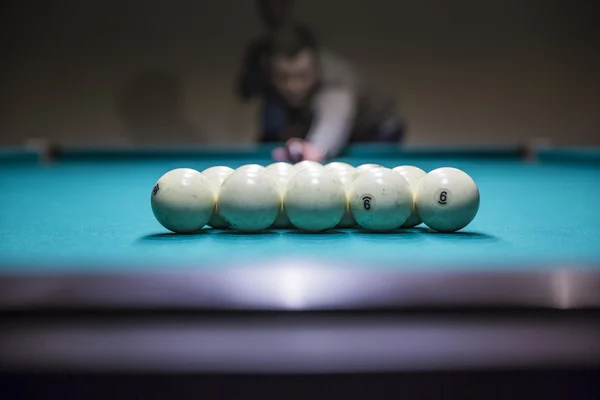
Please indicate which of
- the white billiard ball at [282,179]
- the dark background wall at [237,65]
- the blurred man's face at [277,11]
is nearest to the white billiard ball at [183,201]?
the white billiard ball at [282,179]

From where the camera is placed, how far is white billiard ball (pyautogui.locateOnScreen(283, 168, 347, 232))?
1221 mm

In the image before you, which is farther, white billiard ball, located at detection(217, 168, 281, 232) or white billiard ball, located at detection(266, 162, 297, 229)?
white billiard ball, located at detection(266, 162, 297, 229)

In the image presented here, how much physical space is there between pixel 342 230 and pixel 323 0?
20.1 ft

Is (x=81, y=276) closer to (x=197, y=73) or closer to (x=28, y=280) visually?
(x=28, y=280)

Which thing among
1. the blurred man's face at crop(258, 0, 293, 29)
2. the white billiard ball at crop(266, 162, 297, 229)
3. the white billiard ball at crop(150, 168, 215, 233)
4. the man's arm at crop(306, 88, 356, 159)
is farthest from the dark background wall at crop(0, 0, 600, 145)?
the white billiard ball at crop(150, 168, 215, 233)

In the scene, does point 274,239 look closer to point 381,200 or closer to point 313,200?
point 313,200

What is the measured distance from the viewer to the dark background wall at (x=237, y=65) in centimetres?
707

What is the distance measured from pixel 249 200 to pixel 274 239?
0.09m

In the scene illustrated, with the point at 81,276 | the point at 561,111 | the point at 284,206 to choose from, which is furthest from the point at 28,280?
the point at 561,111

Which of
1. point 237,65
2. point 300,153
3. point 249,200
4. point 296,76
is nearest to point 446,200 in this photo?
point 249,200

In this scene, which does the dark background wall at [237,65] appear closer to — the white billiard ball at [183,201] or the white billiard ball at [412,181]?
the white billiard ball at [412,181]

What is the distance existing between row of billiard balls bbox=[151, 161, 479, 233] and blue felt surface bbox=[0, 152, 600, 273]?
31mm

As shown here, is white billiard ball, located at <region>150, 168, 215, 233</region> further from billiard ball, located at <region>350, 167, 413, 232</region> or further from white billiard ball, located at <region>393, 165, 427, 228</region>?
white billiard ball, located at <region>393, 165, 427, 228</region>

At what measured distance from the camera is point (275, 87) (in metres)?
4.73
